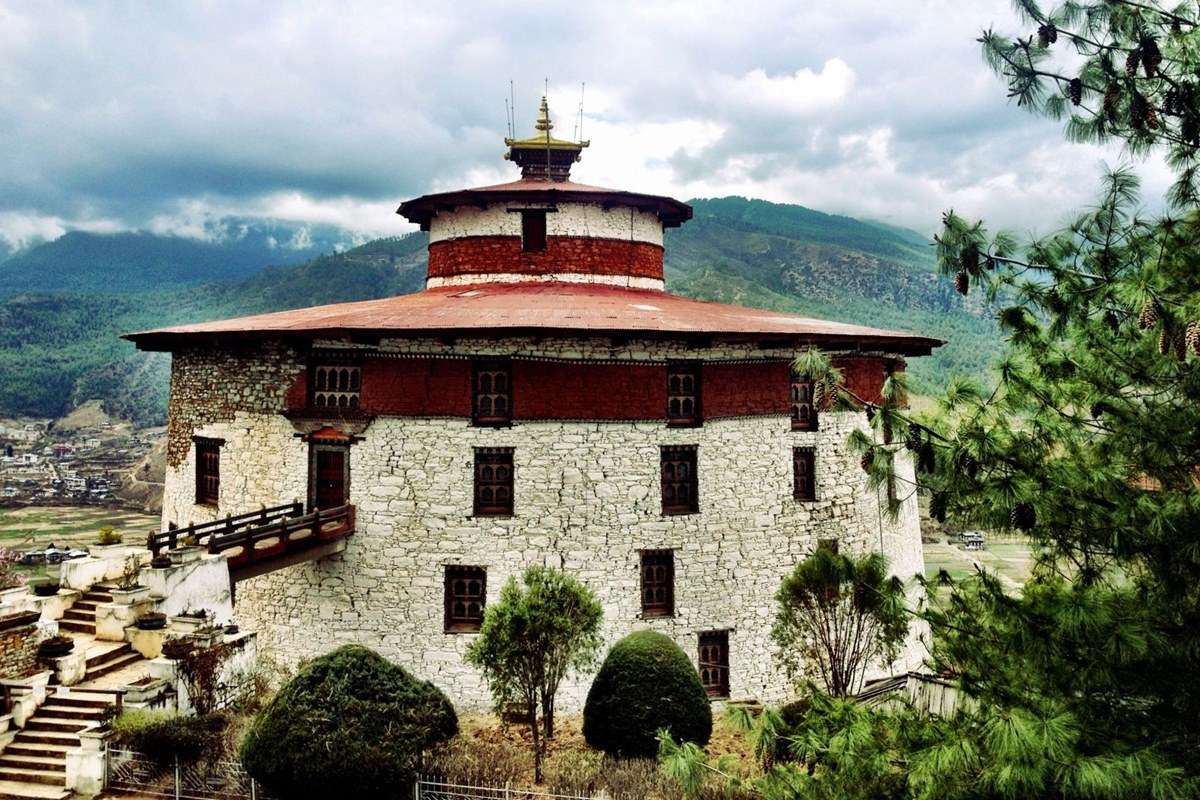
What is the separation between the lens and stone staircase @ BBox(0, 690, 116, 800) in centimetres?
1334

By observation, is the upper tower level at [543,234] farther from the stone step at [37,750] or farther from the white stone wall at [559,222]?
the stone step at [37,750]

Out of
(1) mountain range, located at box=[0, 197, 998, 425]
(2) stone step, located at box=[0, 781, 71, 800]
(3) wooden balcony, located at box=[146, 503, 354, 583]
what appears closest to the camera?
(2) stone step, located at box=[0, 781, 71, 800]

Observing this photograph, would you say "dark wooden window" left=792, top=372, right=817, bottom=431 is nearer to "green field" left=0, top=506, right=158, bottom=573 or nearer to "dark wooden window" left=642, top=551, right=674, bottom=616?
"dark wooden window" left=642, top=551, right=674, bottom=616

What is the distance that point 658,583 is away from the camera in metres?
19.5

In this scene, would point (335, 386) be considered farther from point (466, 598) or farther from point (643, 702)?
point (643, 702)

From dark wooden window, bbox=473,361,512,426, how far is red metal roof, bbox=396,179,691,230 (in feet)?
26.5

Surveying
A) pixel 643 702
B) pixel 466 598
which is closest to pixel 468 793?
pixel 643 702

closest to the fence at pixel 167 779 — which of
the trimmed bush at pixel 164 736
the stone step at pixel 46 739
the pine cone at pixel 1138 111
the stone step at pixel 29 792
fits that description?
the trimmed bush at pixel 164 736

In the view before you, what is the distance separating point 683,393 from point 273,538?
9.83 meters

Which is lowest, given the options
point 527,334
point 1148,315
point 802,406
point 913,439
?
point 913,439

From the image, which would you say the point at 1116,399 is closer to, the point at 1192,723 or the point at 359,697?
the point at 1192,723

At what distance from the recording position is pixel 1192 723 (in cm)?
731

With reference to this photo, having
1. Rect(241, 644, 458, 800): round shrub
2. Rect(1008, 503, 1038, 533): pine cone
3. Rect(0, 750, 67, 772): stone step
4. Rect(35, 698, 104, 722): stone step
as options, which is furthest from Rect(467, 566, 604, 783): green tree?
Rect(1008, 503, 1038, 533): pine cone

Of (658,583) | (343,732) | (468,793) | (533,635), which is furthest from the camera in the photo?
(658,583)
